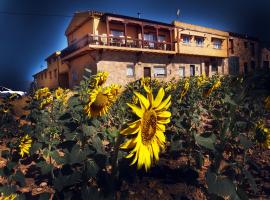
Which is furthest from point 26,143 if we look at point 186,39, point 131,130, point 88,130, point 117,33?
point 186,39

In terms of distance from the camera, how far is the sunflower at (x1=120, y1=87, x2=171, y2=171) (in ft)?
5.39

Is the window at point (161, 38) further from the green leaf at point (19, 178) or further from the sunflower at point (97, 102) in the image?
the green leaf at point (19, 178)

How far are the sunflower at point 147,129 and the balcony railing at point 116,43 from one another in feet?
64.1

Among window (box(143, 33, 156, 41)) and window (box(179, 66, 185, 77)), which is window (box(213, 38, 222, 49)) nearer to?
window (box(179, 66, 185, 77))

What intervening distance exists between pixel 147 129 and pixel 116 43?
21992mm

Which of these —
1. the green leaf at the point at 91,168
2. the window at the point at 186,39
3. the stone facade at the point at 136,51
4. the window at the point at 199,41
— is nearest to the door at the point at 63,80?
the stone facade at the point at 136,51

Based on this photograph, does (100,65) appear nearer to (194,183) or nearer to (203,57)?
(203,57)

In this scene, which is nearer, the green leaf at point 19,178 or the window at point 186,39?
the green leaf at point 19,178

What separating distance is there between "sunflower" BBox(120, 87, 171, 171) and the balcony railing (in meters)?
→ 19.5

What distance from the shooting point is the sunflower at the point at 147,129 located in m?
1.64

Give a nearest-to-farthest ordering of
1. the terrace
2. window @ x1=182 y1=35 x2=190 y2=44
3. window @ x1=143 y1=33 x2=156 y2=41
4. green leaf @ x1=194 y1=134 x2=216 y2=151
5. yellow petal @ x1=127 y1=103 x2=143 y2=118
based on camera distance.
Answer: yellow petal @ x1=127 y1=103 x2=143 y2=118, green leaf @ x1=194 y1=134 x2=216 y2=151, the terrace, window @ x1=143 y1=33 x2=156 y2=41, window @ x1=182 y1=35 x2=190 y2=44

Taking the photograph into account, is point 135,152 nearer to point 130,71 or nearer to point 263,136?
point 263,136

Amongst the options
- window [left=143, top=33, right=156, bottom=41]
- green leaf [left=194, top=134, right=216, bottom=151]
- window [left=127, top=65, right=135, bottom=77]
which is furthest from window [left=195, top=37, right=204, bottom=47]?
green leaf [left=194, top=134, right=216, bottom=151]

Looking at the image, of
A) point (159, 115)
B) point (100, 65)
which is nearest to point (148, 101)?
point (159, 115)
